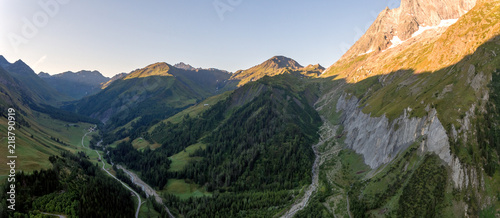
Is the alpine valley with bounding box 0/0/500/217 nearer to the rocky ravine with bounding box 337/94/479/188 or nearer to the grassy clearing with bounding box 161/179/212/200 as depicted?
the rocky ravine with bounding box 337/94/479/188

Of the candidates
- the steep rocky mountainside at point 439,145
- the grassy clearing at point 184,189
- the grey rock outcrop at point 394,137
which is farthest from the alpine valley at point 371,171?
the grassy clearing at point 184,189

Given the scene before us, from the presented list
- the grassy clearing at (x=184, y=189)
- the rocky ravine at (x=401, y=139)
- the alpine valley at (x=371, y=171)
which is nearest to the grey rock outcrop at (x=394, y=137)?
the rocky ravine at (x=401, y=139)

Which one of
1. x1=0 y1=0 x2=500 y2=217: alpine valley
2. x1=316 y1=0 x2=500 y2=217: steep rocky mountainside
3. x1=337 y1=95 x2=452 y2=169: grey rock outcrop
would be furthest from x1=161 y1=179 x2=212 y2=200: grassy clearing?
x1=337 y1=95 x2=452 y2=169: grey rock outcrop

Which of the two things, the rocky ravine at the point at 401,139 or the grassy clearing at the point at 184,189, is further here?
the grassy clearing at the point at 184,189

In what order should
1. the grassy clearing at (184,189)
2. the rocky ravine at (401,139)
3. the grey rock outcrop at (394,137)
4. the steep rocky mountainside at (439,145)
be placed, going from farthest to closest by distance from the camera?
1. the grassy clearing at (184,189)
2. the grey rock outcrop at (394,137)
3. the rocky ravine at (401,139)
4. the steep rocky mountainside at (439,145)

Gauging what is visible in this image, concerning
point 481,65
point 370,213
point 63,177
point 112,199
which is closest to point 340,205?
point 370,213

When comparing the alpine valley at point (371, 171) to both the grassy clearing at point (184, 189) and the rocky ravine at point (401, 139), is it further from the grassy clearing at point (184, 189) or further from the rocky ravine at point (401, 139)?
the grassy clearing at point (184, 189)

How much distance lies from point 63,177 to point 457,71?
205474 mm

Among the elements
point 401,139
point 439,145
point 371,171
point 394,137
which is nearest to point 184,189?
point 371,171

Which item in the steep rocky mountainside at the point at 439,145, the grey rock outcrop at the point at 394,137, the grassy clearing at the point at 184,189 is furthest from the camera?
the grassy clearing at the point at 184,189

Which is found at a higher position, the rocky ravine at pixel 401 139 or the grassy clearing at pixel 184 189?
the grassy clearing at pixel 184 189

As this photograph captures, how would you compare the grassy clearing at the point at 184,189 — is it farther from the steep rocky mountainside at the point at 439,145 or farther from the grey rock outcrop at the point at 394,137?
the grey rock outcrop at the point at 394,137

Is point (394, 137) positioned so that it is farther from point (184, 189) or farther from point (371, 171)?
point (184, 189)

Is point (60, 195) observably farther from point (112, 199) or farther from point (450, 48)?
point (450, 48)
